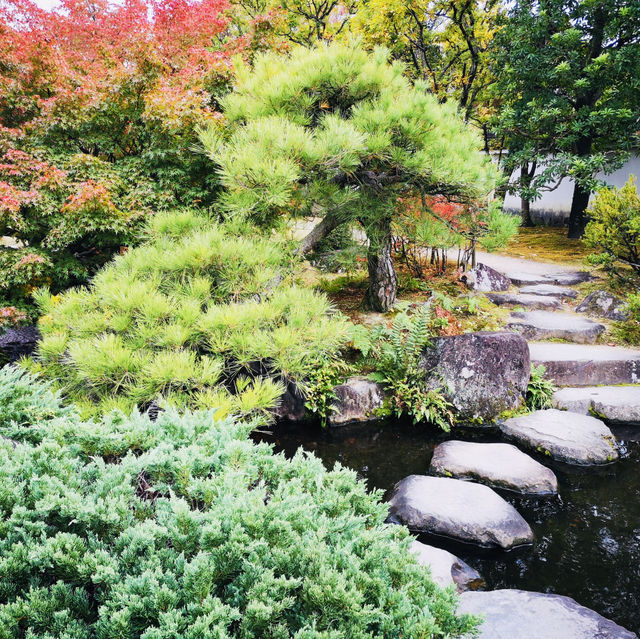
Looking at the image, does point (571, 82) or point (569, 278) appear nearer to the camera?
point (569, 278)

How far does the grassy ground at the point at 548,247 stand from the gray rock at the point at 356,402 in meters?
5.74

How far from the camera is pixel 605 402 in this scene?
4914mm

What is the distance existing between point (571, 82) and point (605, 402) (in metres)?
7.55

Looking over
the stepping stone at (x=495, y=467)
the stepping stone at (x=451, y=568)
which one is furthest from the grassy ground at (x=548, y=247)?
the stepping stone at (x=451, y=568)

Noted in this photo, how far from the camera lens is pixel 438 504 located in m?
3.33

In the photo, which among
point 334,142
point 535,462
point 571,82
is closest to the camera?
point 334,142

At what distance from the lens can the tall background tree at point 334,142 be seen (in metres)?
3.72

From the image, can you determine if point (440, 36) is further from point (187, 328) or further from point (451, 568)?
point (451, 568)

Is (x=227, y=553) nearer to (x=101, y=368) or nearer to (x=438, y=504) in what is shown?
(x=101, y=368)

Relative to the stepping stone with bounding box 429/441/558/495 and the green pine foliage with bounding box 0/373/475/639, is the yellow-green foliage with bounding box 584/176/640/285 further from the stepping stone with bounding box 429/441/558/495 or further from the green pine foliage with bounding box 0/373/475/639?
the green pine foliage with bounding box 0/373/475/639

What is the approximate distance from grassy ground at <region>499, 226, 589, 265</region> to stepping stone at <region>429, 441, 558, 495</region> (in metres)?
6.18

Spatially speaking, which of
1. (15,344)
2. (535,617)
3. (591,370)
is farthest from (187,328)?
(591,370)

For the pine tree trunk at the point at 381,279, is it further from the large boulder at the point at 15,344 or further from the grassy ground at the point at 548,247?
the large boulder at the point at 15,344

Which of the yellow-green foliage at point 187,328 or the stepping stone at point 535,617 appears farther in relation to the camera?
the yellow-green foliage at point 187,328
